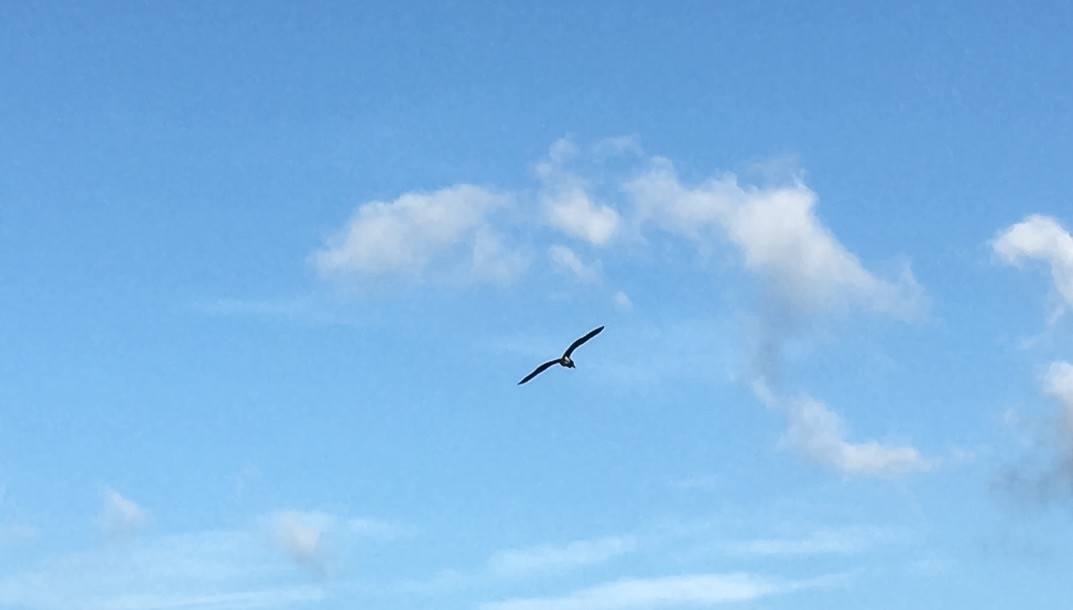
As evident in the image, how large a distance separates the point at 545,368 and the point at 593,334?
40.6 feet

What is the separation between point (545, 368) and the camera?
13738 centimetres

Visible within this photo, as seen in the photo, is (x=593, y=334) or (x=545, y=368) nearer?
(x=593, y=334)

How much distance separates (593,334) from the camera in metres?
128
